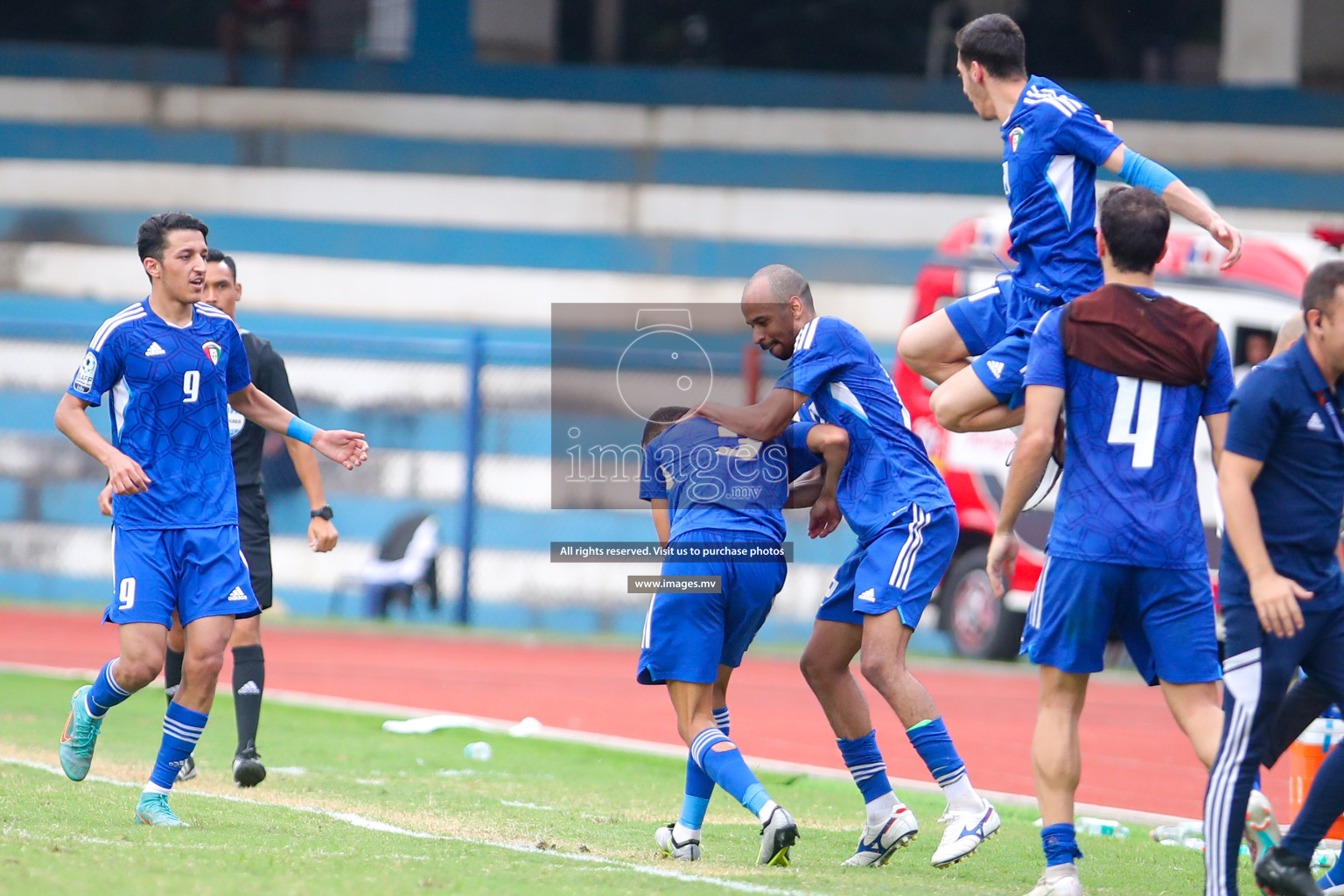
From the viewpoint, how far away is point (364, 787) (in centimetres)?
758

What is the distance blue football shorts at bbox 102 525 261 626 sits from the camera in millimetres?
6176

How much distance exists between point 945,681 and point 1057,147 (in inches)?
329

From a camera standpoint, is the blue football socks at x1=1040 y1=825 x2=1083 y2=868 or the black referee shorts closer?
the blue football socks at x1=1040 y1=825 x2=1083 y2=868

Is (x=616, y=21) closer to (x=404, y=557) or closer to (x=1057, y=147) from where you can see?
(x=404, y=557)

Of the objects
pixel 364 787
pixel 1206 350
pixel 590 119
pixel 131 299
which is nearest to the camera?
pixel 1206 350

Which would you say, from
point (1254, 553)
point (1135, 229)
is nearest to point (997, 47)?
point (1135, 229)

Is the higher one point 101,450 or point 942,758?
point 101,450

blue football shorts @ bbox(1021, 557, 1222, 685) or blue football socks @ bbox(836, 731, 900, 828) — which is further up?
blue football shorts @ bbox(1021, 557, 1222, 685)

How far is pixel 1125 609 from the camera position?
525 centimetres

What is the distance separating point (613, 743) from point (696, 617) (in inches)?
151

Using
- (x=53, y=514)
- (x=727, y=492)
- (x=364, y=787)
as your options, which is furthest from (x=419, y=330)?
(x=727, y=492)

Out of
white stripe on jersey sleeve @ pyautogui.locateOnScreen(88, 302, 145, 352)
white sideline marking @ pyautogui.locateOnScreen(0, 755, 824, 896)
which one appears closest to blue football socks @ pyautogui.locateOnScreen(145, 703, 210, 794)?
white sideline marking @ pyautogui.locateOnScreen(0, 755, 824, 896)

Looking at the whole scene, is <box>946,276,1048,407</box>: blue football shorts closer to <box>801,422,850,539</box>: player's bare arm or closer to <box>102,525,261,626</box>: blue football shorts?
<box>801,422,850,539</box>: player's bare arm

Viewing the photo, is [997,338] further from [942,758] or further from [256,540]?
[256,540]
